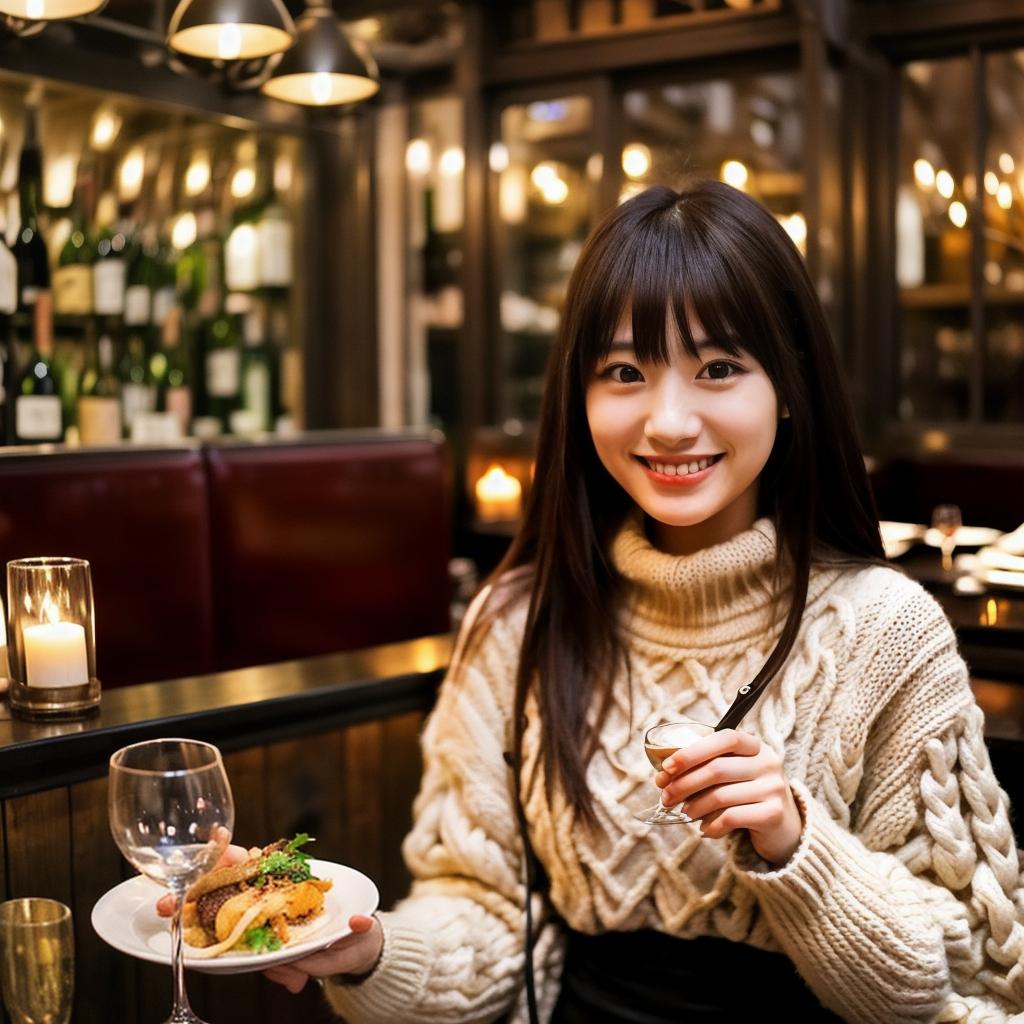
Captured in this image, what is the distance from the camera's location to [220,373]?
449 cm

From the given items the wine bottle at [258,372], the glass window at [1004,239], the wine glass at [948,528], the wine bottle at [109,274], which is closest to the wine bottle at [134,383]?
the wine bottle at [109,274]

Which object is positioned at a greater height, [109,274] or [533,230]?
[533,230]

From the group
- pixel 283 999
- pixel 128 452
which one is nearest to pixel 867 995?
pixel 283 999

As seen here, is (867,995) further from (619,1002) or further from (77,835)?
(77,835)

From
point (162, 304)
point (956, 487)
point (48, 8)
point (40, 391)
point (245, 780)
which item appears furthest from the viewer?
point (956, 487)

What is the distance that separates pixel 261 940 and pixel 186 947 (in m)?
0.07

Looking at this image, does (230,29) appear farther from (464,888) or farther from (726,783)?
(726,783)

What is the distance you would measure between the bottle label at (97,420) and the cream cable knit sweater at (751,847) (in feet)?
8.61

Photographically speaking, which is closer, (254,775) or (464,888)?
(464,888)

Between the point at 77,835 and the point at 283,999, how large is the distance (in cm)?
39

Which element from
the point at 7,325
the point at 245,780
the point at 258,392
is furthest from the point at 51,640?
the point at 258,392

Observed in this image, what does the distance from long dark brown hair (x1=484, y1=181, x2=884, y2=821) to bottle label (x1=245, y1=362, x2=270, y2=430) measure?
3.22m

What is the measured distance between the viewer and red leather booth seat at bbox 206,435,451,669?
10.4ft

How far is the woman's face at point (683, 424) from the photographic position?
1.35 meters
